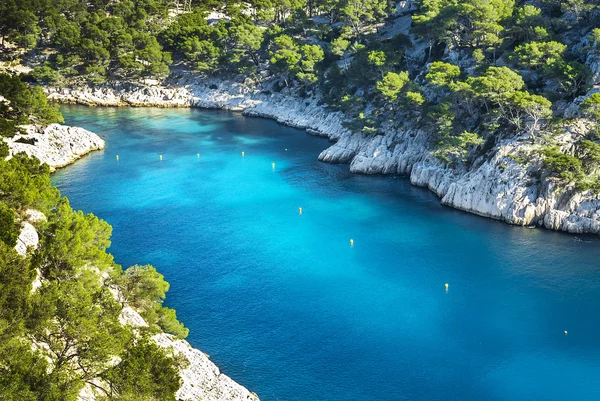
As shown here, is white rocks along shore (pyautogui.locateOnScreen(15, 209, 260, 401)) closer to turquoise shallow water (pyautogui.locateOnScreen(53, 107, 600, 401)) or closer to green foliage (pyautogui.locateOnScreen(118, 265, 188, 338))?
green foliage (pyautogui.locateOnScreen(118, 265, 188, 338))

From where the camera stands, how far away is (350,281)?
59.1 m

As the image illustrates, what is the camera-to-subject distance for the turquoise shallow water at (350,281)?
44.5 metres

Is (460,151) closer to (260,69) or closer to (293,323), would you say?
(293,323)

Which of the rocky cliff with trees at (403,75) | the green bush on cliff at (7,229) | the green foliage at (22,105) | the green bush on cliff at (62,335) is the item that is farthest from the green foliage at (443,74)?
the green bush on cliff at (7,229)

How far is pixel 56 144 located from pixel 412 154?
58.3 metres

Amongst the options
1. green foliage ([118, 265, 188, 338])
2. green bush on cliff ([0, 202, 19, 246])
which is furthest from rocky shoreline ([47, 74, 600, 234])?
green bush on cliff ([0, 202, 19, 246])

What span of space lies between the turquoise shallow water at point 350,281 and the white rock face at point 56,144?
10.2 feet

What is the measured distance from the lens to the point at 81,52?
5531 inches

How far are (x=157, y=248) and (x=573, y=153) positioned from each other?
165 feet

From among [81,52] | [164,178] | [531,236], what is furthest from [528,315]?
[81,52]

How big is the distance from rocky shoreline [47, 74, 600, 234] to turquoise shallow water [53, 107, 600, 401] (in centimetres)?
226

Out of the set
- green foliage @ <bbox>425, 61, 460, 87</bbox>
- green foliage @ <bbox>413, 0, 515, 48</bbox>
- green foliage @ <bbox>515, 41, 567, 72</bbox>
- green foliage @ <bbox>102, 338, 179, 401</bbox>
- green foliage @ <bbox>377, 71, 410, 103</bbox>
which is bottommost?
green foliage @ <bbox>102, 338, 179, 401</bbox>

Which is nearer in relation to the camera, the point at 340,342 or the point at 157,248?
the point at 340,342

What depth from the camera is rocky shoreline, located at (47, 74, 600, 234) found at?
222 feet
